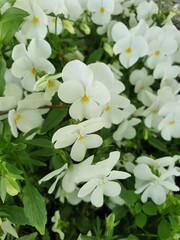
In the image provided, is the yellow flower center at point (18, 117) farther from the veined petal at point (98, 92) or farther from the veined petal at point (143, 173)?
the veined petal at point (143, 173)

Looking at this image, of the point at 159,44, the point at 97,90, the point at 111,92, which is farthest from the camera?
the point at 159,44

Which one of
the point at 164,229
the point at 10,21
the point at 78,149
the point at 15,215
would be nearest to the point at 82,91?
the point at 78,149

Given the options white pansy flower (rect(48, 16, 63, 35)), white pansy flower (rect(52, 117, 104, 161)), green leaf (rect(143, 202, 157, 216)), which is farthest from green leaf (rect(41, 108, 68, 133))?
green leaf (rect(143, 202, 157, 216))

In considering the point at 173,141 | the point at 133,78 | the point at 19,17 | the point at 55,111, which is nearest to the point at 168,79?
the point at 133,78

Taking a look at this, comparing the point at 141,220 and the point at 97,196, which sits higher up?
the point at 97,196

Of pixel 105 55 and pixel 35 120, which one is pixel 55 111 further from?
pixel 105 55

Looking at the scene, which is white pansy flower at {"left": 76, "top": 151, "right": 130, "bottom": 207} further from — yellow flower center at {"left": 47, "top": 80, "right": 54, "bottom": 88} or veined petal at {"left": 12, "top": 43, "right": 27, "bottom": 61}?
veined petal at {"left": 12, "top": 43, "right": 27, "bottom": 61}

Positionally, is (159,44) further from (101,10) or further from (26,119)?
(26,119)
